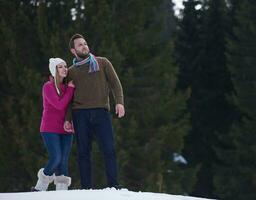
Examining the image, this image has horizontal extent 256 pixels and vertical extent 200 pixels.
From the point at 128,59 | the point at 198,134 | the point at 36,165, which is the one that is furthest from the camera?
the point at 198,134

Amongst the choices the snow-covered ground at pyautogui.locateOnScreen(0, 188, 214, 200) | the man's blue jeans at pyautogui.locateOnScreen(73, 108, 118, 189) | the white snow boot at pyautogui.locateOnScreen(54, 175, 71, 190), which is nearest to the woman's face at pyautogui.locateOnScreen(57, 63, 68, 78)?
the man's blue jeans at pyautogui.locateOnScreen(73, 108, 118, 189)

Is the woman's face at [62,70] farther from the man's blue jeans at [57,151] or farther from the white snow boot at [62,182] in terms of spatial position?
the white snow boot at [62,182]

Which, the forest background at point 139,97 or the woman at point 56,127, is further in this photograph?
the forest background at point 139,97

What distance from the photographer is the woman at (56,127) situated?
650cm

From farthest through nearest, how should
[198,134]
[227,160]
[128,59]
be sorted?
[198,134] → [227,160] → [128,59]

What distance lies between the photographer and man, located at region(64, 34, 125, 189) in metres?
6.26

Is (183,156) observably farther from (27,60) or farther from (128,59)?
(27,60)

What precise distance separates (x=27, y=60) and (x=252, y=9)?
34.5ft

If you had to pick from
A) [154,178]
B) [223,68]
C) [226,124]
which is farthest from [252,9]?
[154,178]

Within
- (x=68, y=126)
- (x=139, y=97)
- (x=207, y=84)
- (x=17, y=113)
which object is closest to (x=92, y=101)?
(x=68, y=126)

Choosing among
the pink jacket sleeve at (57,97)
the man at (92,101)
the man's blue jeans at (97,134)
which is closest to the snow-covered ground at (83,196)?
the man's blue jeans at (97,134)

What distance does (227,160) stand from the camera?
2477 centimetres

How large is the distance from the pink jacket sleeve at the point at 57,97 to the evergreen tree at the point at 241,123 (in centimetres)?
1743

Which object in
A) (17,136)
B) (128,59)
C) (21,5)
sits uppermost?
(21,5)
